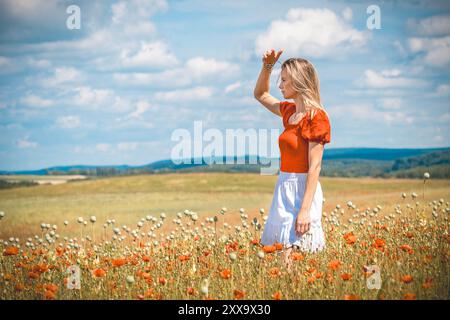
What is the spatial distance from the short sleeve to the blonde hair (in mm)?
130

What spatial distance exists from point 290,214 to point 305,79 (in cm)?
146

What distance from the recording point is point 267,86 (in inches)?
286

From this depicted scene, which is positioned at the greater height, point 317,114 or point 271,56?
point 271,56

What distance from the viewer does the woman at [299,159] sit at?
21.1ft

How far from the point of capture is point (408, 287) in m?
6.15

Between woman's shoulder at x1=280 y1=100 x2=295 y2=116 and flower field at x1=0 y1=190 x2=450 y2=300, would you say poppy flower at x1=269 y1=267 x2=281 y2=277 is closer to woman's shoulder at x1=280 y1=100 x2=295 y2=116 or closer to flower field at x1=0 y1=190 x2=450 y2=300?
flower field at x1=0 y1=190 x2=450 y2=300

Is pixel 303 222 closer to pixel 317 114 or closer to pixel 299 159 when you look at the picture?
pixel 299 159

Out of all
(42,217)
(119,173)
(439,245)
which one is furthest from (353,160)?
(439,245)

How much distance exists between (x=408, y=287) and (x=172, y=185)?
41574mm

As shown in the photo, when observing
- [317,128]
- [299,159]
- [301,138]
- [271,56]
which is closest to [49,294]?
[299,159]

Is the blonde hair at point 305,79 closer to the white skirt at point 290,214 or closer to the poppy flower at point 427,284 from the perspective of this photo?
the white skirt at point 290,214

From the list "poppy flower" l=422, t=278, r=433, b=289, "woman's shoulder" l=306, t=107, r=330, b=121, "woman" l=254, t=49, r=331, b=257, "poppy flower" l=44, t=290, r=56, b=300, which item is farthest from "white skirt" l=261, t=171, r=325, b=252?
"poppy flower" l=44, t=290, r=56, b=300

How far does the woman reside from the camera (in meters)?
6.42
